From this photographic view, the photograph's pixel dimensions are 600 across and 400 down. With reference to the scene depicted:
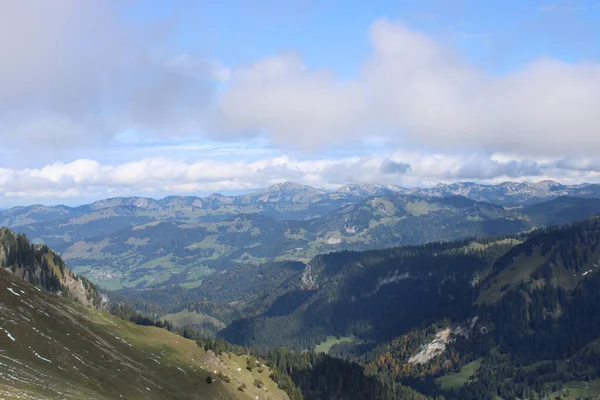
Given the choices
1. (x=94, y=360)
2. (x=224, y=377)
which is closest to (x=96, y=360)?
(x=94, y=360)

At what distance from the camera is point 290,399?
191 meters

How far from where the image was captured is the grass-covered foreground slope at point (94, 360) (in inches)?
3612

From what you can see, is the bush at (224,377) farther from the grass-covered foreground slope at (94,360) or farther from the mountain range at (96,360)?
the grass-covered foreground slope at (94,360)

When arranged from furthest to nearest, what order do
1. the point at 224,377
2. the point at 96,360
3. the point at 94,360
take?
1. the point at 224,377
2. the point at 96,360
3. the point at 94,360

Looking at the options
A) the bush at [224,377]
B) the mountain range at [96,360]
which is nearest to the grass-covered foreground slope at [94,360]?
the mountain range at [96,360]

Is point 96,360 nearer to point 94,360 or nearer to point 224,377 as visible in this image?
point 94,360

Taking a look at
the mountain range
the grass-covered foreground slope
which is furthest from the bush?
the grass-covered foreground slope

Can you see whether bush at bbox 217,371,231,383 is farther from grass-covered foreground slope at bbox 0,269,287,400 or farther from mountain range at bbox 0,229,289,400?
grass-covered foreground slope at bbox 0,269,287,400

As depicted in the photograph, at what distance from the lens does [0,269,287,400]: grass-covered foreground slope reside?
3612 inches

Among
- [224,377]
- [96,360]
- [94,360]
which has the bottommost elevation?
[224,377]

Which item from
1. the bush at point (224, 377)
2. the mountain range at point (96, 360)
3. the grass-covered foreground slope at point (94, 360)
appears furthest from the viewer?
the bush at point (224, 377)

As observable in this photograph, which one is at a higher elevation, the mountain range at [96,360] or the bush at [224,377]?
the mountain range at [96,360]

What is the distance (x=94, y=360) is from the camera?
121312 millimetres

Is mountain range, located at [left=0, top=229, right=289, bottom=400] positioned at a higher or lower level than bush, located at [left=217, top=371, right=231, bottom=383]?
higher
